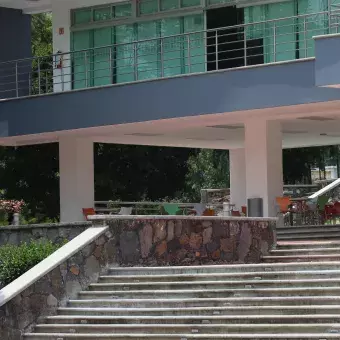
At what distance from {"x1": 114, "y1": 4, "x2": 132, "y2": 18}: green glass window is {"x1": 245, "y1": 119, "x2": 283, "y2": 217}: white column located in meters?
4.60

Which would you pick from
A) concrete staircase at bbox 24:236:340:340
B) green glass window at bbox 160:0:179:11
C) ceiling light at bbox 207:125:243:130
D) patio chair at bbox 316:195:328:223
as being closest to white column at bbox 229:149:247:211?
ceiling light at bbox 207:125:243:130

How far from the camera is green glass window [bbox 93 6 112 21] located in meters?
29.4

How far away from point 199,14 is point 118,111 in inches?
130

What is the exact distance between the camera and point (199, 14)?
90.5 ft

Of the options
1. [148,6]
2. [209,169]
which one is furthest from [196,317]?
[209,169]

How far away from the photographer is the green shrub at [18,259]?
1905 centimetres

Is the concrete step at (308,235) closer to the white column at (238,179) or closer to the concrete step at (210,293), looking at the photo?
the concrete step at (210,293)

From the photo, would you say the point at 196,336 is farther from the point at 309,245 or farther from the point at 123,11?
the point at 123,11

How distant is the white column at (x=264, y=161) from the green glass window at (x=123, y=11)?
15.1 feet

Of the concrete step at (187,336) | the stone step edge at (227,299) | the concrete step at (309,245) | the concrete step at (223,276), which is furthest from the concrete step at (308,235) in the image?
the concrete step at (187,336)

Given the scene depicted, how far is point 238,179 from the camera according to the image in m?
36.0

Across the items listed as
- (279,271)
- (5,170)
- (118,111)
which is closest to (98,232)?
(279,271)

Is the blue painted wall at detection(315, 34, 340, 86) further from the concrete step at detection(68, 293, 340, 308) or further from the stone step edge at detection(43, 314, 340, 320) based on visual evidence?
the stone step edge at detection(43, 314, 340, 320)

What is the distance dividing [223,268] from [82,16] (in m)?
13.4
